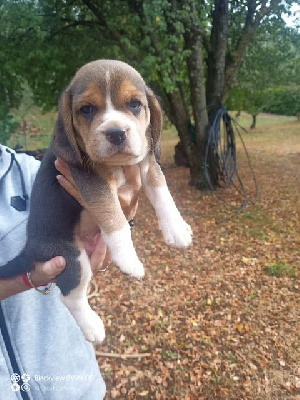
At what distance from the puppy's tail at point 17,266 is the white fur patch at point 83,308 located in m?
0.32

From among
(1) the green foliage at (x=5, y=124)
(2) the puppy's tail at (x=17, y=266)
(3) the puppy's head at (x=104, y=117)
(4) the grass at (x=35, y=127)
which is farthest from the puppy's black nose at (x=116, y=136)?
(4) the grass at (x=35, y=127)

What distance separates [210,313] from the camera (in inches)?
235

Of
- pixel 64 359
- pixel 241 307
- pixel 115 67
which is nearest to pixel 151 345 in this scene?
pixel 241 307

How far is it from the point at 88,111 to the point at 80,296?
1.23 metres

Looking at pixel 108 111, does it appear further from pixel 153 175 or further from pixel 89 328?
pixel 89 328

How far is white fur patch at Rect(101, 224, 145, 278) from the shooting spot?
7.59ft

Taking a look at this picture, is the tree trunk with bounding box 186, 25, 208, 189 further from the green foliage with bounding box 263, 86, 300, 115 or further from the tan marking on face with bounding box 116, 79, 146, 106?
the green foliage with bounding box 263, 86, 300, 115

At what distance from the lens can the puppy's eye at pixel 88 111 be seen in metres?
2.35

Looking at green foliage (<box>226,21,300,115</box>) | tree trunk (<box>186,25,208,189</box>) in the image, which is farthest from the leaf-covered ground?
green foliage (<box>226,21,300,115</box>)

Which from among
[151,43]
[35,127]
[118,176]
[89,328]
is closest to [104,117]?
[118,176]

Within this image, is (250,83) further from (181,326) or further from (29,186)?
(29,186)

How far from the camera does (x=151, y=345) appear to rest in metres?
5.31

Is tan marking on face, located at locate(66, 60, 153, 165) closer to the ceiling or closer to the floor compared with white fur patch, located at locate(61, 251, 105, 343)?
closer to the ceiling

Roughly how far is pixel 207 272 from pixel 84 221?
4.85 m
